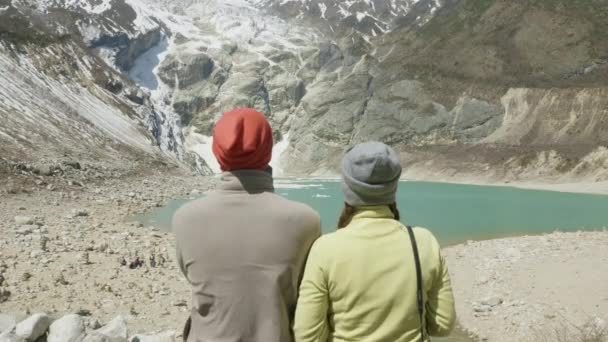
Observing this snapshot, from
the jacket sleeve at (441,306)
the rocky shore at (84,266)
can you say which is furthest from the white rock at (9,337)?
the jacket sleeve at (441,306)

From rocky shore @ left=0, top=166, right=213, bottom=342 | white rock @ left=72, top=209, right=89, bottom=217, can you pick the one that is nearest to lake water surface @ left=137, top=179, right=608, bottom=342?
white rock @ left=72, top=209, right=89, bottom=217

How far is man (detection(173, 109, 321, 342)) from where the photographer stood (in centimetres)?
302

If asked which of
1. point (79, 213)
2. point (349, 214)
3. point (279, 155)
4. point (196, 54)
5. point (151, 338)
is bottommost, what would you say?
point (279, 155)

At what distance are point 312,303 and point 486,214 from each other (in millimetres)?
29442

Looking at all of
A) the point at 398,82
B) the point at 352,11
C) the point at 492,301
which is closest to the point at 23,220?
the point at 492,301

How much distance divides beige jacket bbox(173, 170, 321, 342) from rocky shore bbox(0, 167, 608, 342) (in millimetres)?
3657

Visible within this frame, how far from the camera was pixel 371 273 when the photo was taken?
2982 millimetres

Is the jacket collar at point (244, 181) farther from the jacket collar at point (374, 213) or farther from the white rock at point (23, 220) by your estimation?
the white rock at point (23, 220)

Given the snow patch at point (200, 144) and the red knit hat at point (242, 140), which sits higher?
the red knit hat at point (242, 140)

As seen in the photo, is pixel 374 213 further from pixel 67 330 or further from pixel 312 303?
pixel 67 330

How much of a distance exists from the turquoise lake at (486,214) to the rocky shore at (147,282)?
4767 mm

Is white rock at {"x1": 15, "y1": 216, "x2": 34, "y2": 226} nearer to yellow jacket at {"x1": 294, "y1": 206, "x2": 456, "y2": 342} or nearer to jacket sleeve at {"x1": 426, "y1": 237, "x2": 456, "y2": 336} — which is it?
yellow jacket at {"x1": 294, "y1": 206, "x2": 456, "y2": 342}

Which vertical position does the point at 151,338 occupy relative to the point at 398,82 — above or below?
above

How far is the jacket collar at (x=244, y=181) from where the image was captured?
3.09 meters
